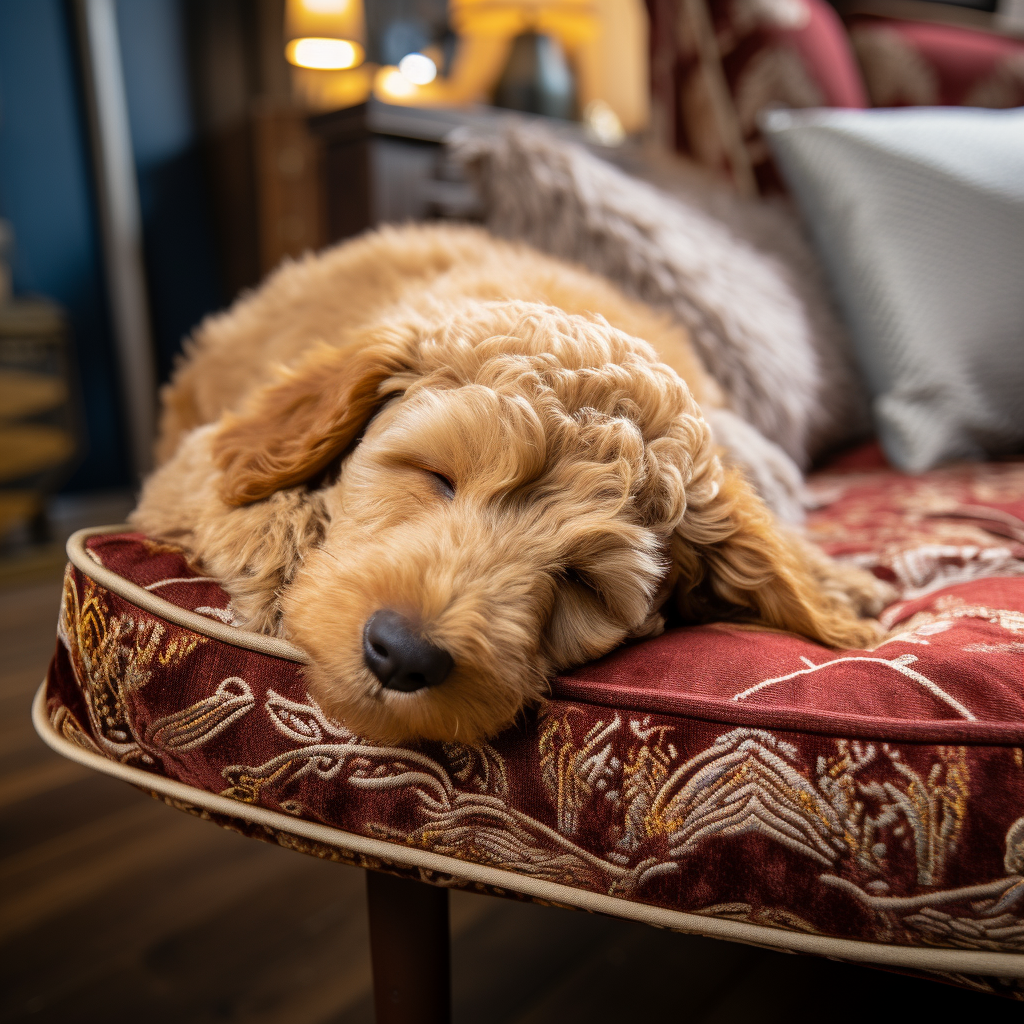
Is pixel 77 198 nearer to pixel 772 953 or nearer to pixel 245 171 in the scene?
pixel 245 171

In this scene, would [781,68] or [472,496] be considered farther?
[781,68]

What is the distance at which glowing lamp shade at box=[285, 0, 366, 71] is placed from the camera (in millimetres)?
3834

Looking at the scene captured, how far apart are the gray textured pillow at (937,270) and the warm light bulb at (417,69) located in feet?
9.83

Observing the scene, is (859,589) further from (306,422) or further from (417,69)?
(417,69)

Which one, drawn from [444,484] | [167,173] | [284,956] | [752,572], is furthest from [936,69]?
[167,173]

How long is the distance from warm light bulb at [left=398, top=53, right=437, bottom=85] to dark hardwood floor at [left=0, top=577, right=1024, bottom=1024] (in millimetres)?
3899

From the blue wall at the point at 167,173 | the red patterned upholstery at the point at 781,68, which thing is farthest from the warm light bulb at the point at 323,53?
the red patterned upholstery at the point at 781,68

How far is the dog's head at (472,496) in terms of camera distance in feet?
2.72

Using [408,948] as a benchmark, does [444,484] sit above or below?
above

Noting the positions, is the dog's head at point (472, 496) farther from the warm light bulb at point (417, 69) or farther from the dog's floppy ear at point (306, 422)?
the warm light bulb at point (417, 69)

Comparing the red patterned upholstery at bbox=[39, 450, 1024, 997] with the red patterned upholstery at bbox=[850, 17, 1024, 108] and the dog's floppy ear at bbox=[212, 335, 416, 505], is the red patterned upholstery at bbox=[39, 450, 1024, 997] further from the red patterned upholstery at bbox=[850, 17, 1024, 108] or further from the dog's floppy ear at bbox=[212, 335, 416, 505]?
the red patterned upholstery at bbox=[850, 17, 1024, 108]

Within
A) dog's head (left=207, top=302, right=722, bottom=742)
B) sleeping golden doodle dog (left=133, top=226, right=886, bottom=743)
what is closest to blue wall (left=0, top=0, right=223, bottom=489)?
sleeping golden doodle dog (left=133, top=226, right=886, bottom=743)

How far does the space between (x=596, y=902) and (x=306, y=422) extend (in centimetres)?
68

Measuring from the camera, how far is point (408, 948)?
100 cm
